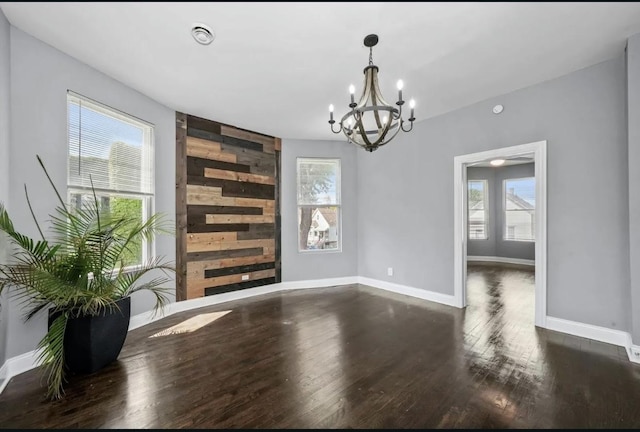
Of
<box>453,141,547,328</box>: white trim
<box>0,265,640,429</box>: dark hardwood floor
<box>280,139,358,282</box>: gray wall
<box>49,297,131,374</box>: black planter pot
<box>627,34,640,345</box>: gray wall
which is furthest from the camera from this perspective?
<box>280,139,358,282</box>: gray wall

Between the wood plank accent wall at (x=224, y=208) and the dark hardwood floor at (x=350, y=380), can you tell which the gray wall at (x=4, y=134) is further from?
A: the wood plank accent wall at (x=224, y=208)

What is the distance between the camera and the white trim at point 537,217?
119 inches

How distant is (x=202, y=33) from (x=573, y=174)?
369 cm

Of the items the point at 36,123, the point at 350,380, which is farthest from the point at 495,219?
the point at 36,123

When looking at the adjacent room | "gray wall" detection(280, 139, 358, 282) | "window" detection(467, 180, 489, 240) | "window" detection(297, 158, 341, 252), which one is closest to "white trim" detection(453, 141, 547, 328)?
the adjacent room

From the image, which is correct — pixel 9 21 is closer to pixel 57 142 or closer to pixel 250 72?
pixel 57 142

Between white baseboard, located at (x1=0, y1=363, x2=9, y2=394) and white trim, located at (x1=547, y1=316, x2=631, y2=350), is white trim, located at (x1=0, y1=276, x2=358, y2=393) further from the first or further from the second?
white trim, located at (x1=547, y1=316, x2=631, y2=350)

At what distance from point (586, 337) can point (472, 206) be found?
5.33 metres

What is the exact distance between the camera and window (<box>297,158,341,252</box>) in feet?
16.4

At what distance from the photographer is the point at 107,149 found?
9.49 ft

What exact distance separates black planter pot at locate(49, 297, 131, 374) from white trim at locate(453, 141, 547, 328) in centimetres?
385

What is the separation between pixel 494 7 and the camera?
6.21 ft

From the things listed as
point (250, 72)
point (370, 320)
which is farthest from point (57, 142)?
point (370, 320)

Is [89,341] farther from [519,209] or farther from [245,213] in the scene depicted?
[519,209]
